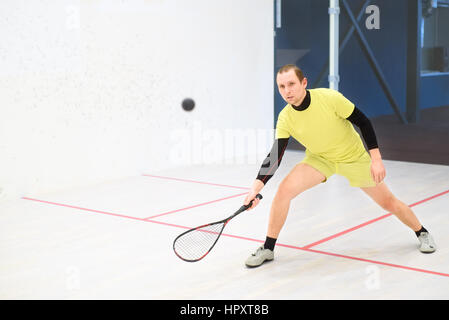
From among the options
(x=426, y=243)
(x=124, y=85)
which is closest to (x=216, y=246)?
(x=426, y=243)

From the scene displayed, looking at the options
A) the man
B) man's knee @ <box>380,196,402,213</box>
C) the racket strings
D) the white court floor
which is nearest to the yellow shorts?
the man

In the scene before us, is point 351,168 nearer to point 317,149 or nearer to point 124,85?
point 317,149

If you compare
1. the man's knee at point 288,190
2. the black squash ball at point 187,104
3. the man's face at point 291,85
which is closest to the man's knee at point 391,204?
the man's knee at point 288,190

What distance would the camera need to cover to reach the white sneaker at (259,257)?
3.08 meters

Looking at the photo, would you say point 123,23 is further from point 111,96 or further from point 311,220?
point 311,220

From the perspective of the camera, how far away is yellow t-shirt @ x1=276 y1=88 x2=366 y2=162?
297 cm

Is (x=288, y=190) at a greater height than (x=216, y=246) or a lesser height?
greater

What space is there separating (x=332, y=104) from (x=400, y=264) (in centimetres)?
77

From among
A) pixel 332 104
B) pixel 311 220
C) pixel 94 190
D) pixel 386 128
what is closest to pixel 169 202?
pixel 94 190

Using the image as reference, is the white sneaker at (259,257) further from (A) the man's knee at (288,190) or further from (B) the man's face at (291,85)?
(B) the man's face at (291,85)

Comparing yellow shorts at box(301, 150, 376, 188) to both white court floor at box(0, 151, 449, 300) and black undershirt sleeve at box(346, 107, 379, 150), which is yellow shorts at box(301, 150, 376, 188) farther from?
white court floor at box(0, 151, 449, 300)

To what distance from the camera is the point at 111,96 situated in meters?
5.34

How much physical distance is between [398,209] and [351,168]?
0.30m

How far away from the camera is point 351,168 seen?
3121 millimetres
